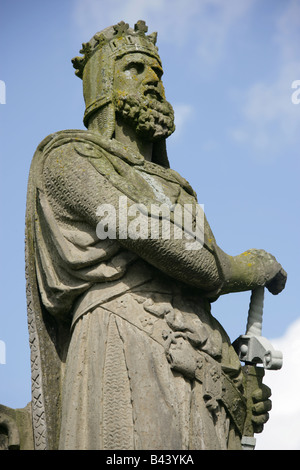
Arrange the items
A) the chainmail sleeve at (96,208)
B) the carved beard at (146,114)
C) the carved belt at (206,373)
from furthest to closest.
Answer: the carved beard at (146,114)
the chainmail sleeve at (96,208)
the carved belt at (206,373)

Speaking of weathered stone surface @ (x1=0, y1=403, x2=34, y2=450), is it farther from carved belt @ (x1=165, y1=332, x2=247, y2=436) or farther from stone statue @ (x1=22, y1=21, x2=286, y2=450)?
carved belt @ (x1=165, y1=332, x2=247, y2=436)

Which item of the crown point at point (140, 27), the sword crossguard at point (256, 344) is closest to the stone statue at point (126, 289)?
the sword crossguard at point (256, 344)

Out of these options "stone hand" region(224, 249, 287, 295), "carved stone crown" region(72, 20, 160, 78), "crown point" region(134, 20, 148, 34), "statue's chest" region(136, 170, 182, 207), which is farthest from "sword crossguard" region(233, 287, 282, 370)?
"crown point" region(134, 20, 148, 34)

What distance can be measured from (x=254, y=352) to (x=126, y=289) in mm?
1368

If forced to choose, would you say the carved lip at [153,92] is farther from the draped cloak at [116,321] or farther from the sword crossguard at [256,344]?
the sword crossguard at [256,344]

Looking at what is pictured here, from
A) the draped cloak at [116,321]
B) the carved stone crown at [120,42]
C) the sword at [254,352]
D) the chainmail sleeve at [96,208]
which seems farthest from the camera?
the carved stone crown at [120,42]

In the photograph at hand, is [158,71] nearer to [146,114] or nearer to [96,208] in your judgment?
[146,114]

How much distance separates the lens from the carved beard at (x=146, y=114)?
→ 967 cm

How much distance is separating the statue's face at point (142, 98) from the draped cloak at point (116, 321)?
15.0 inches

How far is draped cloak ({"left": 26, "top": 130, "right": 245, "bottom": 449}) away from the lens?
8.50 meters

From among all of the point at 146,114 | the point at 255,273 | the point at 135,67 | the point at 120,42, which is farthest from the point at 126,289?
the point at 120,42

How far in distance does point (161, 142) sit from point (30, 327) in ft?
7.08

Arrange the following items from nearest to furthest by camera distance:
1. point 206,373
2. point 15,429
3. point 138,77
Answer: point 206,373 → point 15,429 → point 138,77

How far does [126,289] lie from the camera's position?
8914 mm
